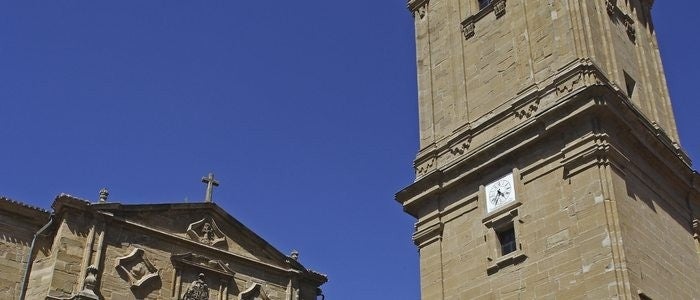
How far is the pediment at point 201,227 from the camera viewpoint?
2392 cm

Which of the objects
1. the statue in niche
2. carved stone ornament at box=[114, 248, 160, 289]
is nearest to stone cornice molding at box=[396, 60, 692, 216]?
the statue in niche

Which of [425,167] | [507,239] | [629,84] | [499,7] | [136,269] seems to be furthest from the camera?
[136,269]

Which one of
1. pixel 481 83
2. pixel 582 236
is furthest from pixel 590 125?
pixel 481 83

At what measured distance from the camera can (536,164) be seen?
18.6 meters

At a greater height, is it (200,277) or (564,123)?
(564,123)

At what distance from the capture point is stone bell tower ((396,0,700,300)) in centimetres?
1705

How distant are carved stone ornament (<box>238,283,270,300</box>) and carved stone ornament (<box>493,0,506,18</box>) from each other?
34.7 feet

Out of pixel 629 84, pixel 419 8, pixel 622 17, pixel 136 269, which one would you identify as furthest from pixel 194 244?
pixel 622 17

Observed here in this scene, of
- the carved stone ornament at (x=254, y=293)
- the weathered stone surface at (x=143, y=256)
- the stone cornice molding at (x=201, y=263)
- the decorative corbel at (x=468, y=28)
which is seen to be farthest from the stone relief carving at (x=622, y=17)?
the stone cornice molding at (x=201, y=263)

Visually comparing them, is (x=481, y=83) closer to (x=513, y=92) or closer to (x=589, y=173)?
(x=513, y=92)

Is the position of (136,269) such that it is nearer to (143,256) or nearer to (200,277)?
(143,256)

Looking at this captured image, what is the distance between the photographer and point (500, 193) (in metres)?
19.1

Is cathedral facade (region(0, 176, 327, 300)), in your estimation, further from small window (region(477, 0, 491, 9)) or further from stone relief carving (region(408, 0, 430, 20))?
small window (region(477, 0, 491, 9))

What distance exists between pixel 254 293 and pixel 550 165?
1071 cm
